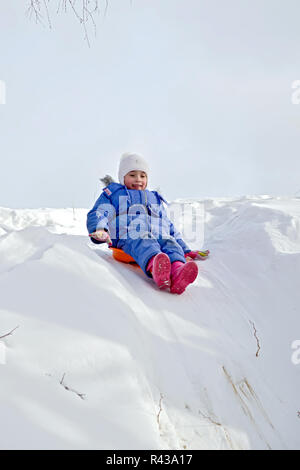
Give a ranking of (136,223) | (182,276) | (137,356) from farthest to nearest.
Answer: (136,223) → (182,276) → (137,356)

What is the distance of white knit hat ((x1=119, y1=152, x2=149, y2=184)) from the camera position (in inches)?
123

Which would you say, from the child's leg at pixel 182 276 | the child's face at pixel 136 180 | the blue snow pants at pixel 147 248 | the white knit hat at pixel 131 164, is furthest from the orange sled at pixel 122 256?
the white knit hat at pixel 131 164

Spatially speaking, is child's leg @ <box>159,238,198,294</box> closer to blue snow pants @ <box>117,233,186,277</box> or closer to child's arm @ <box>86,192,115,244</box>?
blue snow pants @ <box>117,233,186,277</box>

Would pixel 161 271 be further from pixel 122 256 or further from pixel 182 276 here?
pixel 122 256

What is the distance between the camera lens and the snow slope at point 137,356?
938 mm

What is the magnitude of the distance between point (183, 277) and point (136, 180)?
1.31 meters

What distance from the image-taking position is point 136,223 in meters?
2.64

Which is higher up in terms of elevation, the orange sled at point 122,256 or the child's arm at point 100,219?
the child's arm at point 100,219

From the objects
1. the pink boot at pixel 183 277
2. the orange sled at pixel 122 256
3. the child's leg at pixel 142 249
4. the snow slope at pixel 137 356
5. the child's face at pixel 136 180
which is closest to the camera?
the snow slope at pixel 137 356

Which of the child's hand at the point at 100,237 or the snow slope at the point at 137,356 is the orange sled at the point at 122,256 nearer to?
the snow slope at the point at 137,356

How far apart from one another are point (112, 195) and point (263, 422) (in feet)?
6.55

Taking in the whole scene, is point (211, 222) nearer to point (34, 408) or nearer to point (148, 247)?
point (148, 247)

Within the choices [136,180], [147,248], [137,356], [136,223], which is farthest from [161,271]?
[136,180]
